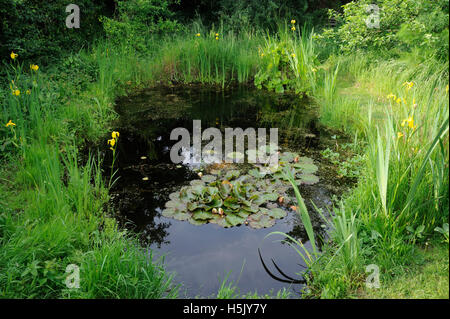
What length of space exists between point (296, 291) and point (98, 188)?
1771 mm

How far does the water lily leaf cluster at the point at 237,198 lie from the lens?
302 cm

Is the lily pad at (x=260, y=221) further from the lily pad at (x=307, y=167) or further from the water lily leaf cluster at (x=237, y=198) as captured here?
the lily pad at (x=307, y=167)

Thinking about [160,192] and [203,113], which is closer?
[160,192]

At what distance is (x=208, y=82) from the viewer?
22.4 feet

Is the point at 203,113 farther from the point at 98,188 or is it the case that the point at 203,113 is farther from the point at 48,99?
the point at 98,188

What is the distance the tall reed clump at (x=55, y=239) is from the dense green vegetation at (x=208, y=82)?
12mm

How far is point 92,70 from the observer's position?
5.59m

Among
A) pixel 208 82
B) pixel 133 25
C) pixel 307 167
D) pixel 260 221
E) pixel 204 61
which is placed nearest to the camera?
pixel 260 221

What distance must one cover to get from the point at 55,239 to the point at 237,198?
1.42 meters

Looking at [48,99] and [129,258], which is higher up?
[48,99]

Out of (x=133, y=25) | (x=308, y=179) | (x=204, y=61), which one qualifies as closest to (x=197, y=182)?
(x=308, y=179)

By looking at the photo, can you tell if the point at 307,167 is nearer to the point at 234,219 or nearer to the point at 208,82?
the point at 234,219

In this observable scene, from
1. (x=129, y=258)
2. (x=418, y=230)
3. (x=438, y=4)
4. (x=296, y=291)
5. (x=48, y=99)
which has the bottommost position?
(x=296, y=291)
